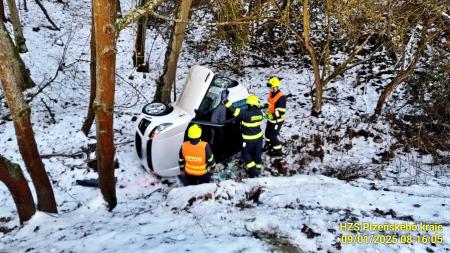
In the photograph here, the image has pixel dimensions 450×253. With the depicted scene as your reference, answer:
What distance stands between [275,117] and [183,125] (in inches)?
85.5

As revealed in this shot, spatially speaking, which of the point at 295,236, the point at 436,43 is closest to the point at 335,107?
the point at 436,43

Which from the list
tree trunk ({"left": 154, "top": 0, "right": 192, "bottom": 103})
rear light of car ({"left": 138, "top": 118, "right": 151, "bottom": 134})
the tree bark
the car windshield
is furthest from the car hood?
the tree bark

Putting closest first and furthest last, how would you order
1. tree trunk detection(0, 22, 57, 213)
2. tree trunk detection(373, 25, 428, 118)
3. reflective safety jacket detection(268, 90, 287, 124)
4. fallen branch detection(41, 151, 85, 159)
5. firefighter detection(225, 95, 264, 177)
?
1. tree trunk detection(0, 22, 57, 213)
2. firefighter detection(225, 95, 264, 177)
3. fallen branch detection(41, 151, 85, 159)
4. reflective safety jacket detection(268, 90, 287, 124)
5. tree trunk detection(373, 25, 428, 118)

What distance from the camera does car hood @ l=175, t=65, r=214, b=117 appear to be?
7619 millimetres

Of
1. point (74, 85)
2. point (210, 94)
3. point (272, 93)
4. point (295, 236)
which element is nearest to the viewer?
point (295, 236)

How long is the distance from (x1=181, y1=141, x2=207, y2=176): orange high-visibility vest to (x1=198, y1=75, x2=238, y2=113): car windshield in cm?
108

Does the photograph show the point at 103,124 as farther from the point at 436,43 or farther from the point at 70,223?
the point at 436,43

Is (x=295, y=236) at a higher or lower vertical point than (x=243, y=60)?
lower

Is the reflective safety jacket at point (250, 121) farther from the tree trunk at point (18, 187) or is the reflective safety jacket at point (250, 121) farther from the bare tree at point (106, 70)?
the tree trunk at point (18, 187)

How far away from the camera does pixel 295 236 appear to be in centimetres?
498

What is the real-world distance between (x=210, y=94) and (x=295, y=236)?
3.78 m

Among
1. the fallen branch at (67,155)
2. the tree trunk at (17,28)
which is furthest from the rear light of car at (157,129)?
the tree trunk at (17,28)

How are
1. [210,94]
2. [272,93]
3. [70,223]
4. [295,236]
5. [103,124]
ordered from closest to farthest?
[295,236], [103,124], [70,223], [210,94], [272,93]

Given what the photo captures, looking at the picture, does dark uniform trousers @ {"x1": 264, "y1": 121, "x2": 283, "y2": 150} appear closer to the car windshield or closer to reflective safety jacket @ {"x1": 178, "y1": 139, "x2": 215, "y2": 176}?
the car windshield
